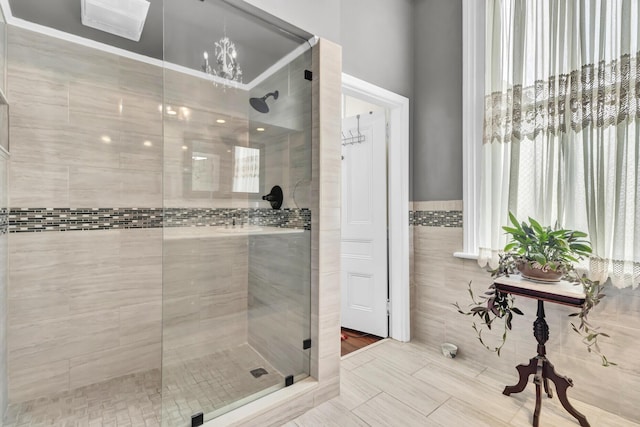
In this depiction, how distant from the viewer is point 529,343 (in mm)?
2066

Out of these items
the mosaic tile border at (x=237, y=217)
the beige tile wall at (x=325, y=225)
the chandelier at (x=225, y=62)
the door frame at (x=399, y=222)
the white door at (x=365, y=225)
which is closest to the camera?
the mosaic tile border at (x=237, y=217)

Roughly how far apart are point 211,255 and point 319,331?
0.79 metres

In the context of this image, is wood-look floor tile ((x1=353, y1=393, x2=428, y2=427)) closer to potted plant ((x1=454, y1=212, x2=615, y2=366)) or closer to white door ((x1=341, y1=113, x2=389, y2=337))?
potted plant ((x1=454, y1=212, x2=615, y2=366))

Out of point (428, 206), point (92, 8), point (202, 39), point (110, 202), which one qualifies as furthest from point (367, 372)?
point (92, 8)

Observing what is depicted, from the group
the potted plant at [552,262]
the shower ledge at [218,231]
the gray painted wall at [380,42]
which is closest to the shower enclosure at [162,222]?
the shower ledge at [218,231]

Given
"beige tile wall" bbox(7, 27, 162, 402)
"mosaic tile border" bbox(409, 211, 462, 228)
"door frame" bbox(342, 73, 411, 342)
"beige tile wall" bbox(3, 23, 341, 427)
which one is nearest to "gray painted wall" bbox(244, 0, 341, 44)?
"beige tile wall" bbox(3, 23, 341, 427)

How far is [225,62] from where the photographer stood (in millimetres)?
1604

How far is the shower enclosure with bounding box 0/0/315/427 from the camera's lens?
1.48m

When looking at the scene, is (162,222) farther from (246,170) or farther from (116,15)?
(116,15)

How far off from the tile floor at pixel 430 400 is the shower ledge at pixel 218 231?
104cm

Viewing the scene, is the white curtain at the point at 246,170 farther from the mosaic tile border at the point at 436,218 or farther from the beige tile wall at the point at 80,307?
the mosaic tile border at the point at 436,218

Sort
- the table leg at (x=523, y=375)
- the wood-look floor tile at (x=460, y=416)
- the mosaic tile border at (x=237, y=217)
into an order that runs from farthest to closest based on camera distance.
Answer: the table leg at (x=523, y=375) < the wood-look floor tile at (x=460, y=416) < the mosaic tile border at (x=237, y=217)

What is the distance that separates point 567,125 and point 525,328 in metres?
1.30

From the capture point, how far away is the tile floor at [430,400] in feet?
5.53
